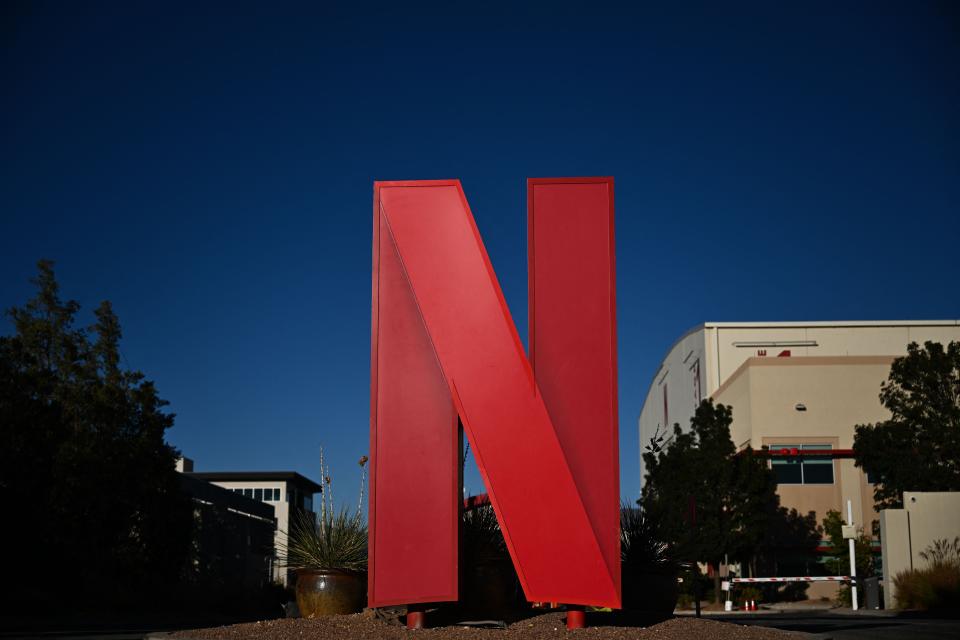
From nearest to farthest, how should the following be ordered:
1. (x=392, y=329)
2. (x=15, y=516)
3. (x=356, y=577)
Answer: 1. (x=392, y=329)
2. (x=356, y=577)
3. (x=15, y=516)

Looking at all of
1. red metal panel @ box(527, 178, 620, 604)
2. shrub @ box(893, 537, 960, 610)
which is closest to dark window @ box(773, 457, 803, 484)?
shrub @ box(893, 537, 960, 610)

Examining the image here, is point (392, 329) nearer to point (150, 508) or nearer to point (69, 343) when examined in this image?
point (150, 508)

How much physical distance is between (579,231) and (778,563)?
32.4 m

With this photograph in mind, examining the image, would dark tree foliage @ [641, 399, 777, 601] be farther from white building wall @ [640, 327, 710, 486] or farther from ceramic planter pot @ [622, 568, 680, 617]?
ceramic planter pot @ [622, 568, 680, 617]

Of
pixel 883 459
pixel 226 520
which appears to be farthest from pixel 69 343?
pixel 883 459

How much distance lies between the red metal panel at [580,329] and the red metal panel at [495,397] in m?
0.18

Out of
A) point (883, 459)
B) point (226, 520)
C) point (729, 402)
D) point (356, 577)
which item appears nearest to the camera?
point (356, 577)

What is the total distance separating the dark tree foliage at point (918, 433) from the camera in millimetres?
33375

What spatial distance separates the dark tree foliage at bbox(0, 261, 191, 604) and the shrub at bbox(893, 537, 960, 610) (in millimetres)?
19006

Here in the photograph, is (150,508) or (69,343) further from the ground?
(69,343)

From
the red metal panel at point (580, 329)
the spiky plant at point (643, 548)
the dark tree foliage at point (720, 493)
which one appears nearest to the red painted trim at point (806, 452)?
the dark tree foliage at point (720, 493)

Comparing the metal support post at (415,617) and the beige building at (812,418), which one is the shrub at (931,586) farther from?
the metal support post at (415,617)

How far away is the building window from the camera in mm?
40406

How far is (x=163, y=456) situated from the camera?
2738 cm
